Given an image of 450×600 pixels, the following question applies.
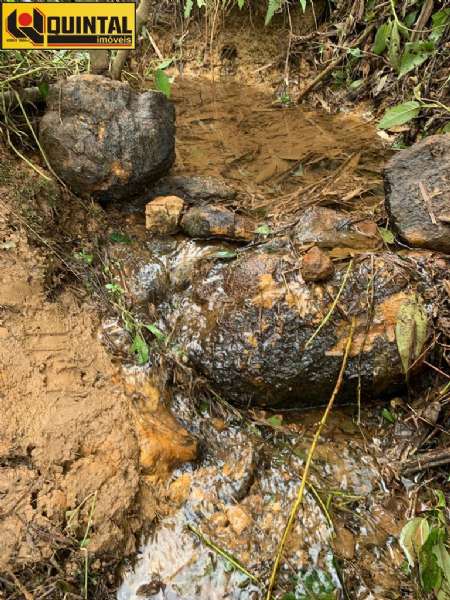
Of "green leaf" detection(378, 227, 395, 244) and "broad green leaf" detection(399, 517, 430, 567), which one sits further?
"green leaf" detection(378, 227, 395, 244)

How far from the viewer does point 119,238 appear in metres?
3.17

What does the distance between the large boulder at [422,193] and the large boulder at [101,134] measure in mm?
1492

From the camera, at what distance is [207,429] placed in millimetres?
2553

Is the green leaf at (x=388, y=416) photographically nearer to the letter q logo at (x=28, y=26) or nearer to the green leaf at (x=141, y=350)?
the green leaf at (x=141, y=350)

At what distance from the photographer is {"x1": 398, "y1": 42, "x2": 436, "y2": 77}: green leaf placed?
405cm

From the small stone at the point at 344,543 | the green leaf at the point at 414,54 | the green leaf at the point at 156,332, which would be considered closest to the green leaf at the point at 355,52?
the green leaf at the point at 414,54

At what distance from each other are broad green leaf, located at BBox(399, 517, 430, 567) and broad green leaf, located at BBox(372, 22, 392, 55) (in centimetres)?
395

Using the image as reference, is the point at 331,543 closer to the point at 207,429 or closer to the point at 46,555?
the point at 207,429

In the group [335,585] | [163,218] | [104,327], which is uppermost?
[163,218]

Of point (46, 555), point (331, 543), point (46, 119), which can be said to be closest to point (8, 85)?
point (46, 119)

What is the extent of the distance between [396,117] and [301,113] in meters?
1.63

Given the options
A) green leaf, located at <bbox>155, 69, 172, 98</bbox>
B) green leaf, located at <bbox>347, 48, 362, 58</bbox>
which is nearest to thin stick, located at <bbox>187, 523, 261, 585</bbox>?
green leaf, located at <bbox>155, 69, 172, 98</bbox>

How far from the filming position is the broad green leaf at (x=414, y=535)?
1975 millimetres

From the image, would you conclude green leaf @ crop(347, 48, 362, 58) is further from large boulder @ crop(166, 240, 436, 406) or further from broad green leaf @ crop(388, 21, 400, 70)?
large boulder @ crop(166, 240, 436, 406)
